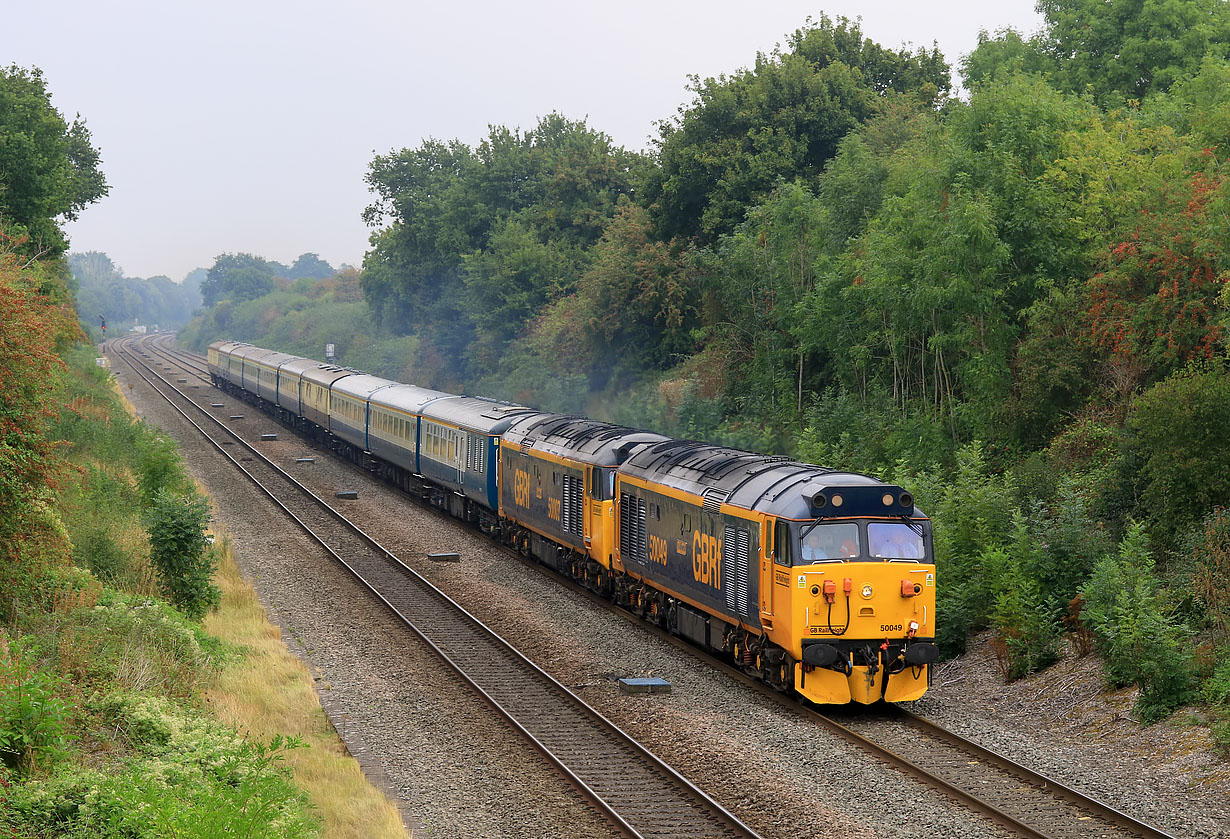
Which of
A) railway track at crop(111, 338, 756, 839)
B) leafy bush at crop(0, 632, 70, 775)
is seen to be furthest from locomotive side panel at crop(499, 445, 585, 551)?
leafy bush at crop(0, 632, 70, 775)

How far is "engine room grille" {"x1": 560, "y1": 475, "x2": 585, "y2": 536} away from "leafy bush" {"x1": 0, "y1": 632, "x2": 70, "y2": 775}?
1339 cm

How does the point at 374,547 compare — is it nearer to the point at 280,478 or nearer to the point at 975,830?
the point at 280,478

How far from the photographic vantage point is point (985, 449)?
26.0m

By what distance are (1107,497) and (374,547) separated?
57.4 ft

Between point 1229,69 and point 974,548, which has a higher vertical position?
point 1229,69

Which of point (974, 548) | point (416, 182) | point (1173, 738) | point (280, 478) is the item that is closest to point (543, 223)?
point (416, 182)

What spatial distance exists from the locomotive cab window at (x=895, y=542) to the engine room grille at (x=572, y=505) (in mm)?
9169

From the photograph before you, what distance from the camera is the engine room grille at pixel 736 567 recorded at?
55.1 feet

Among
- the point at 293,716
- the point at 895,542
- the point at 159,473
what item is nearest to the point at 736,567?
the point at 895,542

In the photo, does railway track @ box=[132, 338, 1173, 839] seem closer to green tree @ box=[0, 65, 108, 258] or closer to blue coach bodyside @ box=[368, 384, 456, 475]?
blue coach bodyside @ box=[368, 384, 456, 475]

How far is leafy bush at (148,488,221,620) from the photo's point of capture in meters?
21.4

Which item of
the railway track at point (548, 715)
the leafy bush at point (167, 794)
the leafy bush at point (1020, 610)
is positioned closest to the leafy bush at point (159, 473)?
the railway track at point (548, 715)

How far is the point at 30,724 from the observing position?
36.3 feet

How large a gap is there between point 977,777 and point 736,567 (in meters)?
4.98
